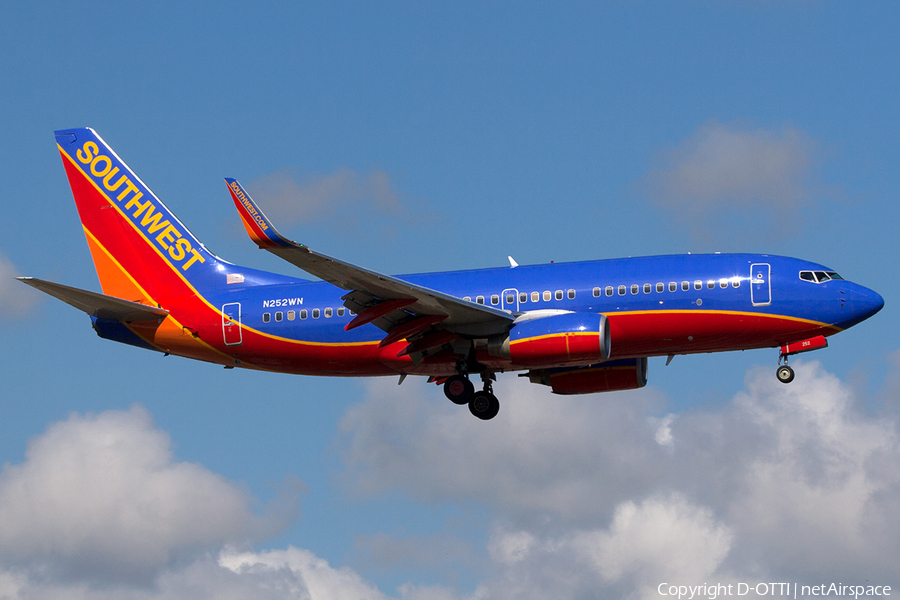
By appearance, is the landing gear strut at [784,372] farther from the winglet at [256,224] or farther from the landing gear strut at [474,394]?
the winglet at [256,224]

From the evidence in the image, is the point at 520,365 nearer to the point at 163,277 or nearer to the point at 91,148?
the point at 163,277

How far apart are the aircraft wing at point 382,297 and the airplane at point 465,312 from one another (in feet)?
0.22

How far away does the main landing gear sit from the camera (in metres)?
44.4

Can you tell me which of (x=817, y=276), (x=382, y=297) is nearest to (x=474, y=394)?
(x=382, y=297)

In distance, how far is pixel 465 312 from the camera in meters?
41.0

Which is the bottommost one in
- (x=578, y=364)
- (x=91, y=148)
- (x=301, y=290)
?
(x=578, y=364)

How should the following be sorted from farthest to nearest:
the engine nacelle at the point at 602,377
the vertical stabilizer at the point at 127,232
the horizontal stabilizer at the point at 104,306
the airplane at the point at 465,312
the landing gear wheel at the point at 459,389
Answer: the vertical stabilizer at the point at 127,232 → the engine nacelle at the point at 602,377 → the landing gear wheel at the point at 459,389 → the horizontal stabilizer at the point at 104,306 → the airplane at the point at 465,312

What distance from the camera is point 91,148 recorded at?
51.1 metres

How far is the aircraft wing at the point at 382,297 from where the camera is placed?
35.5 metres

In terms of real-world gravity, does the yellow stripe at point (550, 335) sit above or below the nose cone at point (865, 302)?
below

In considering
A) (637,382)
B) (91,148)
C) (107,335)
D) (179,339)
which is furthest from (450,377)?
(91,148)

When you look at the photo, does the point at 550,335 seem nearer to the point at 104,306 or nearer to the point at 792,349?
the point at 792,349

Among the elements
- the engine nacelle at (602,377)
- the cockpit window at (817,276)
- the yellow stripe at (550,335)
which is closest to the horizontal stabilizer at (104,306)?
the yellow stripe at (550,335)

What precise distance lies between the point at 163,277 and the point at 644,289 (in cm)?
1909
